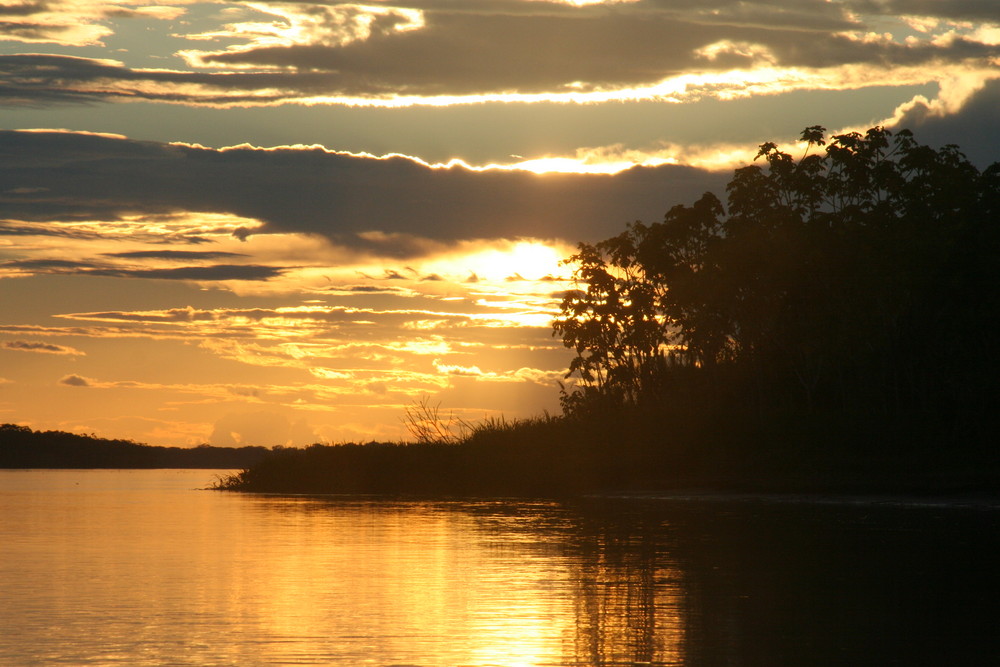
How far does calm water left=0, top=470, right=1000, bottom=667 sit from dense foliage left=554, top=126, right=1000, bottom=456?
2533cm

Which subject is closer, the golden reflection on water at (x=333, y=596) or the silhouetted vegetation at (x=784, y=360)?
the golden reflection on water at (x=333, y=596)

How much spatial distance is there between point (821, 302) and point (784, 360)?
233 inches

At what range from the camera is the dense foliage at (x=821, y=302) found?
6347cm

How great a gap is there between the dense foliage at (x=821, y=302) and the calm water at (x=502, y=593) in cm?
2533

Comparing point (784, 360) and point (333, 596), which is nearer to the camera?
point (333, 596)

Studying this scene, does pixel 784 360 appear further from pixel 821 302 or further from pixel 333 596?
pixel 333 596

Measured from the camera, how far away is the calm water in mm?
15508

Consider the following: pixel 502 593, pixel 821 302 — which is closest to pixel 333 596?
pixel 502 593

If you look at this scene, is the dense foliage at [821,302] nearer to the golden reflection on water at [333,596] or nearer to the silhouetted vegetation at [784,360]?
the silhouetted vegetation at [784,360]

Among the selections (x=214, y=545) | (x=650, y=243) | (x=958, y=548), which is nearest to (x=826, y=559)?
(x=958, y=548)

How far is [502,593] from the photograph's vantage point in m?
21.4

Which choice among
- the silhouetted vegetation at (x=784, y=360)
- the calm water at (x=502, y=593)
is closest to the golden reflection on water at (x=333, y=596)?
the calm water at (x=502, y=593)

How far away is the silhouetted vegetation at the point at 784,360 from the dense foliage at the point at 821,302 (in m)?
0.13

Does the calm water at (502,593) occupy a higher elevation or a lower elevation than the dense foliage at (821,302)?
lower
